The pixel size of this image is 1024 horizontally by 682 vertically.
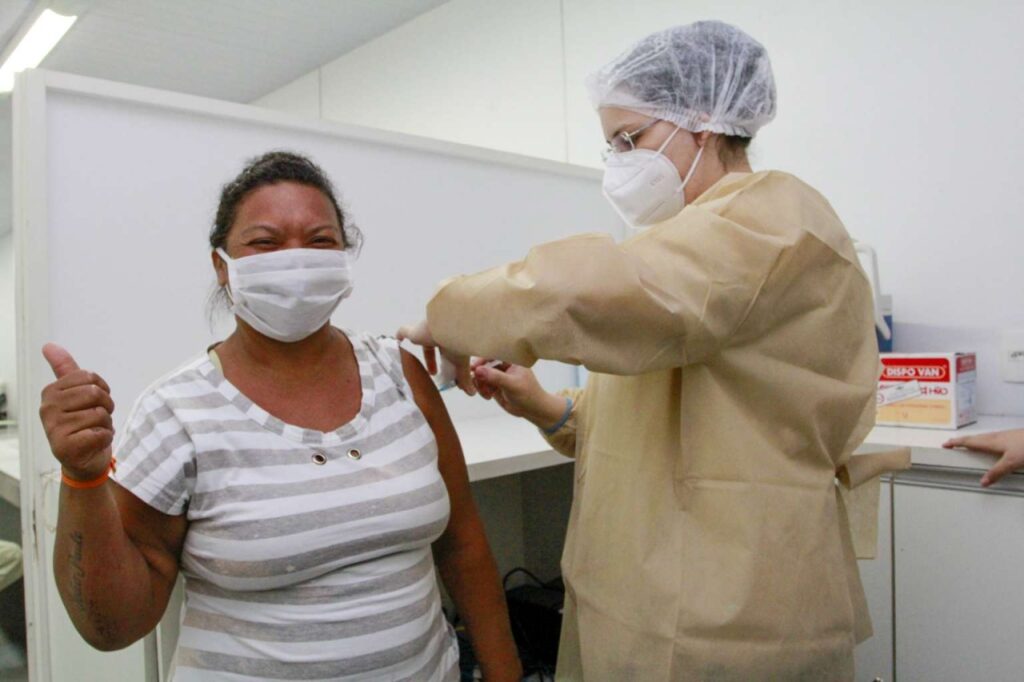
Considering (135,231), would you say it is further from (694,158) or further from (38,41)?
(38,41)

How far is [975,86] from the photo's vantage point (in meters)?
1.96

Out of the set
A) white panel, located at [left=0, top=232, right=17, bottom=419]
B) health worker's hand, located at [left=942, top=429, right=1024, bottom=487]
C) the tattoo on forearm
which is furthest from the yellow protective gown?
white panel, located at [left=0, top=232, right=17, bottom=419]

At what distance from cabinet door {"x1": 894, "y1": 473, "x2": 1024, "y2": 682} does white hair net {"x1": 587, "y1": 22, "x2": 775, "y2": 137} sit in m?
0.94

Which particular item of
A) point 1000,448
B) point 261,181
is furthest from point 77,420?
point 1000,448

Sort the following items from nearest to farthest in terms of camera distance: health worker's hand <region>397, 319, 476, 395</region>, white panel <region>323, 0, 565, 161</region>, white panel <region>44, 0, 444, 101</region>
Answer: health worker's hand <region>397, 319, 476, 395</region>
white panel <region>323, 0, 565, 161</region>
white panel <region>44, 0, 444, 101</region>

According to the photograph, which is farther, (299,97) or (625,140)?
(299,97)

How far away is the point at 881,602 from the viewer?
5.30 ft

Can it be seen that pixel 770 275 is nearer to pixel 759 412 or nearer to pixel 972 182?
pixel 759 412

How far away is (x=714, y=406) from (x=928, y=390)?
3.84 ft

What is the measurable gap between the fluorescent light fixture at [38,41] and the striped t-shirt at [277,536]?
328 centimetres

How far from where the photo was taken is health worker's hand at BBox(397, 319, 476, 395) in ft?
3.29

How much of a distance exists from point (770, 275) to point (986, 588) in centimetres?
107

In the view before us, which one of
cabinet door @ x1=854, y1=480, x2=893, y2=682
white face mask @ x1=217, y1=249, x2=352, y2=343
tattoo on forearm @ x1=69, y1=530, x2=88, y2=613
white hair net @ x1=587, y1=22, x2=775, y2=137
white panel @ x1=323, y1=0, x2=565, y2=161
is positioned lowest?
cabinet door @ x1=854, y1=480, x2=893, y2=682

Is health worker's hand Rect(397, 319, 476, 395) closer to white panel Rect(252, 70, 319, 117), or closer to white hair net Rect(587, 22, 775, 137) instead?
white hair net Rect(587, 22, 775, 137)
